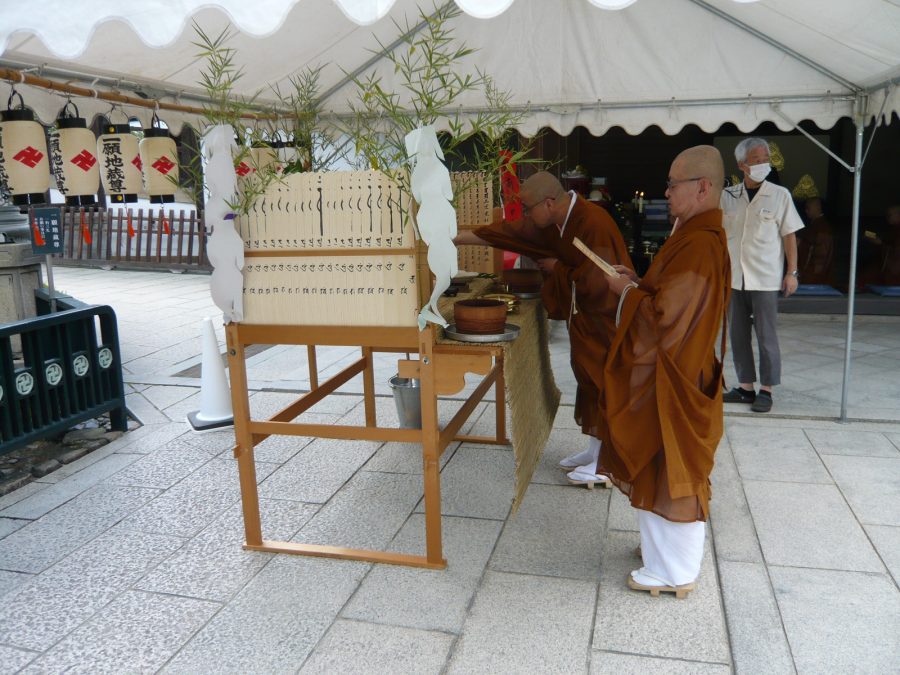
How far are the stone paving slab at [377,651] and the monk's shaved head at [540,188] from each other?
6.23 ft

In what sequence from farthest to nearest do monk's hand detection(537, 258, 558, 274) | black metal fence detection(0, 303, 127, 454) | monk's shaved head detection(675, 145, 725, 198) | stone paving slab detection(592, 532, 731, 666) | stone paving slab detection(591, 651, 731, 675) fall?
black metal fence detection(0, 303, 127, 454)
monk's hand detection(537, 258, 558, 274)
monk's shaved head detection(675, 145, 725, 198)
stone paving slab detection(592, 532, 731, 666)
stone paving slab detection(591, 651, 731, 675)

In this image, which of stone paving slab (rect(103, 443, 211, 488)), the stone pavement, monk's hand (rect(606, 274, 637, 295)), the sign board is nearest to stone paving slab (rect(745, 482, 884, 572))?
the stone pavement

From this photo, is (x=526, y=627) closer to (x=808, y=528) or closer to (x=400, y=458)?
(x=808, y=528)

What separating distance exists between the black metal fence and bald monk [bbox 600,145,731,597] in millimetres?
3116

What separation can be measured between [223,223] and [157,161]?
100 centimetres

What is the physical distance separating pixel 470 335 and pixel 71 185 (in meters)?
1.94

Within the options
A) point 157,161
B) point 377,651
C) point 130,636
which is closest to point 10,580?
point 130,636

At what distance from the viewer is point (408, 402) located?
4012 mm

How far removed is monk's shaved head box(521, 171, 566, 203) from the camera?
318 cm

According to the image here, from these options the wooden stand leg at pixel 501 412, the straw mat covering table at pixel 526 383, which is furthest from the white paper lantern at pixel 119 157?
the wooden stand leg at pixel 501 412

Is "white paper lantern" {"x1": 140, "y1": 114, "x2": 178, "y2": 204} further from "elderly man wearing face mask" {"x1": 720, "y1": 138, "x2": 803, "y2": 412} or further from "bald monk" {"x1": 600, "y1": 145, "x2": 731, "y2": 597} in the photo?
"elderly man wearing face mask" {"x1": 720, "y1": 138, "x2": 803, "y2": 412}

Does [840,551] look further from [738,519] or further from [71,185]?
[71,185]

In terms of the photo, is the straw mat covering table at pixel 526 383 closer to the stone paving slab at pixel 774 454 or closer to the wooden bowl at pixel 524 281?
the wooden bowl at pixel 524 281

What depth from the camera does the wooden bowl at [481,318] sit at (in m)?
2.63
